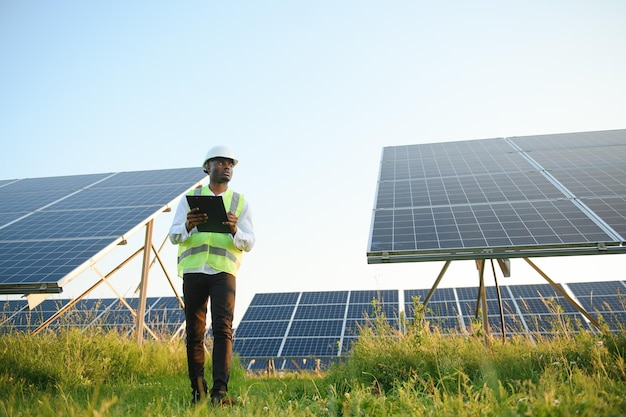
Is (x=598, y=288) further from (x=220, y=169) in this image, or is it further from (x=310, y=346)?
(x=220, y=169)

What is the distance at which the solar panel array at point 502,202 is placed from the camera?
6.43 meters

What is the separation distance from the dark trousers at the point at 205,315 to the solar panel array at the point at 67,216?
2.49 m

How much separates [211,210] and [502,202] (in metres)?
5.09

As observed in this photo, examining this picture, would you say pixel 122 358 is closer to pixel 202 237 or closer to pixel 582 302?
pixel 202 237

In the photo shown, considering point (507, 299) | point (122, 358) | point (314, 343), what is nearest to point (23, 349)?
point (122, 358)

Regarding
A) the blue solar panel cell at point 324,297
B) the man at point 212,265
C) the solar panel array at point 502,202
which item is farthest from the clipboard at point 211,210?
the blue solar panel cell at point 324,297

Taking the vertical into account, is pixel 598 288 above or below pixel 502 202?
below

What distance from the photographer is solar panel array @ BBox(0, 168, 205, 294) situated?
6.93 metres

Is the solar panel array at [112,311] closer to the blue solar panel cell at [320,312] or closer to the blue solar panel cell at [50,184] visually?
the blue solar panel cell at [50,184]

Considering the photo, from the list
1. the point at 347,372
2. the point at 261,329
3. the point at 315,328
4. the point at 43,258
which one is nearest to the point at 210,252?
the point at 347,372

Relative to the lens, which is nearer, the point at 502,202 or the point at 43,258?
the point at 43,258

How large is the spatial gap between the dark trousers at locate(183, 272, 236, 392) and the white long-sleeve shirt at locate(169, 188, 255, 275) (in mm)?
120

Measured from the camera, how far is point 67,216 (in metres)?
9.74

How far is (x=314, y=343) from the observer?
14461 mm
